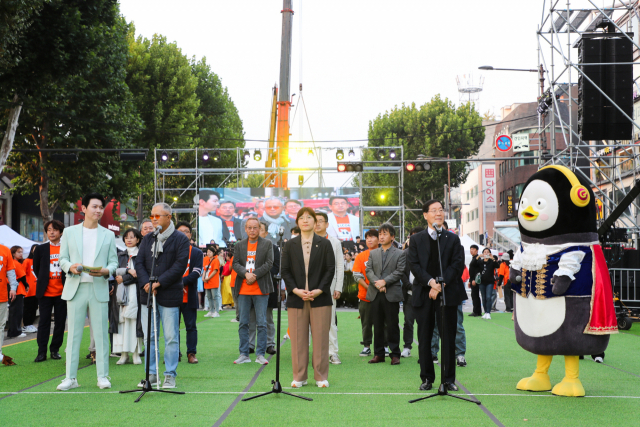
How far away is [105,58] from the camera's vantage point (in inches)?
838

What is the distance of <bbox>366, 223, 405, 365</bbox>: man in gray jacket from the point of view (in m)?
9.09

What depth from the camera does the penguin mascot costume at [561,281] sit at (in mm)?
6426

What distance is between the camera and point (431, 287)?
6699mm

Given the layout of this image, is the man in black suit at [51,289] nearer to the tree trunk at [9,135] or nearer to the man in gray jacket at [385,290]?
the man in gray jacket at [385,290]

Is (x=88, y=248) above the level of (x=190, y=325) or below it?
above

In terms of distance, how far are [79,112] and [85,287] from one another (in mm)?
16363

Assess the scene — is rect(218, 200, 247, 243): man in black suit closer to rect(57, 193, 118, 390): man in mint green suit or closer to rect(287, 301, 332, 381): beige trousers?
rect(57, 193, 118, 390): man in mint green suit

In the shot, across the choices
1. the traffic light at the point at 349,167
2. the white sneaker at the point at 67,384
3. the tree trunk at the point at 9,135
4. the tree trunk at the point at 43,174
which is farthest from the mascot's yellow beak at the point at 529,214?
the tree trunk at the point at 43,174

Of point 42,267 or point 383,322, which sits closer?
point 383,322

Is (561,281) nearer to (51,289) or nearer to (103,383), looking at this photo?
(103,383)

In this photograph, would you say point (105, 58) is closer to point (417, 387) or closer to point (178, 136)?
point (178, 136)

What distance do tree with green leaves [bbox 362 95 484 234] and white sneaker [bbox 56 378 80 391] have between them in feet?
121

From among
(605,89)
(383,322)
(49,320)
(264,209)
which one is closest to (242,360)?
(383,322)

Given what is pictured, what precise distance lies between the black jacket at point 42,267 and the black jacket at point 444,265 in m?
5.39
